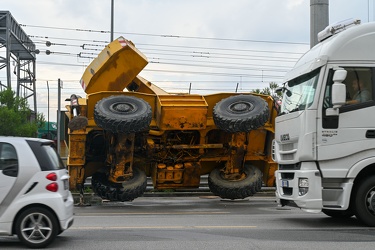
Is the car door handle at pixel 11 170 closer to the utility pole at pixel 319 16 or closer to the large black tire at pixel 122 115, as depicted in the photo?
the large black tire at pixel 122 115

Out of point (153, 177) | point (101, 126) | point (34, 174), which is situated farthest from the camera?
point (153, 177)

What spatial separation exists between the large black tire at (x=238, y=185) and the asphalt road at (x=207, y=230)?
16.0 inches

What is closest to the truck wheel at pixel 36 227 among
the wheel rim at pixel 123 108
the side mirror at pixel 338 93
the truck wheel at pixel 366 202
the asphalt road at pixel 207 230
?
the asphalt road at pixel 207 230

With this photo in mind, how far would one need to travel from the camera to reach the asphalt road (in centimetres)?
767

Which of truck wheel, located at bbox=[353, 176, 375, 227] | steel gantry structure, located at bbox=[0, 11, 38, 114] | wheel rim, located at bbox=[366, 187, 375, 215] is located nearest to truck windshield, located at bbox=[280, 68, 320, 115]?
truck wheel, located at bbox=[353, 176, 375, 227]

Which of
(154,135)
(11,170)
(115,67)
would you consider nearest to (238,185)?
(154,135)

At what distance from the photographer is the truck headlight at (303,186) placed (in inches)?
366

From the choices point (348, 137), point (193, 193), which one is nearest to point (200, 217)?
point (348, 137)

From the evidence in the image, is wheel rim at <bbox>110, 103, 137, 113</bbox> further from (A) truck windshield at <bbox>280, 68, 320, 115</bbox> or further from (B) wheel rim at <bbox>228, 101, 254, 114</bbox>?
(A) truck windshield at <bbox>280, 68, 320, 115</bbox>

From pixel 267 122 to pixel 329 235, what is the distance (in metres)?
5.59

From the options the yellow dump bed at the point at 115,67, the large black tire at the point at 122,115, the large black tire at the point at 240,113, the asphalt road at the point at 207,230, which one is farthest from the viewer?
the yellow dump bed at the point at 115,67

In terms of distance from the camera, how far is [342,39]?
9.39m

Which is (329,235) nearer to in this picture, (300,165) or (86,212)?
(300,165)

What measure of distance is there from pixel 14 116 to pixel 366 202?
32.3 m
